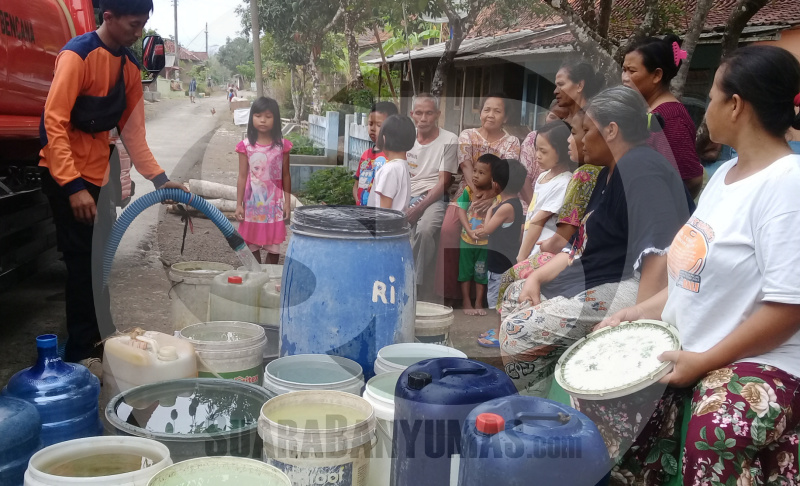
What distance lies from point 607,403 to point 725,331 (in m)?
0.48

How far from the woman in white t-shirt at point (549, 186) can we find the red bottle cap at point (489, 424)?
237cm

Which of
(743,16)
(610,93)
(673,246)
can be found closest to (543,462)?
(673,246)

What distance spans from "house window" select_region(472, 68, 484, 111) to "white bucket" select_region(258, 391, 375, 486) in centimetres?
1389

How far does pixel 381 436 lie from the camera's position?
2330 mm

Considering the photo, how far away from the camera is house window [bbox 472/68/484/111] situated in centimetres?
1529

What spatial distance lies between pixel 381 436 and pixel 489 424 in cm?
72

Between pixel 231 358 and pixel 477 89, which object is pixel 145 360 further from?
pixel 477 89

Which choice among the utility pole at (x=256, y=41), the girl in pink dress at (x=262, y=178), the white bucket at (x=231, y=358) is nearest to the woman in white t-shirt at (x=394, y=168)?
the girl in pink dress at (x=262, y=178)

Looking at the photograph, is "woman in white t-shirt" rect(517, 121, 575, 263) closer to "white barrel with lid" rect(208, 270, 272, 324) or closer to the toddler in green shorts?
the toddler in green shorts

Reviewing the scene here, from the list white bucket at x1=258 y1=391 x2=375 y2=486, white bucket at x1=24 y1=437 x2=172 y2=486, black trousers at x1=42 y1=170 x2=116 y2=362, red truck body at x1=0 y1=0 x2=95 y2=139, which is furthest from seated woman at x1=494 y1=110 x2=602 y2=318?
red truck body at x1=0 y1=0 x2=95 y2=139

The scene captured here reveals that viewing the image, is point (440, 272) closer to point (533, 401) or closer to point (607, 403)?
point (607, 403)

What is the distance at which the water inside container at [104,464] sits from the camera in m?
1.84

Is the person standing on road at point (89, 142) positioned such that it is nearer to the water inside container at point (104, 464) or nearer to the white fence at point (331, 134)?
the water inside container at point (104, 464)

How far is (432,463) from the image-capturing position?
208 centimetres
